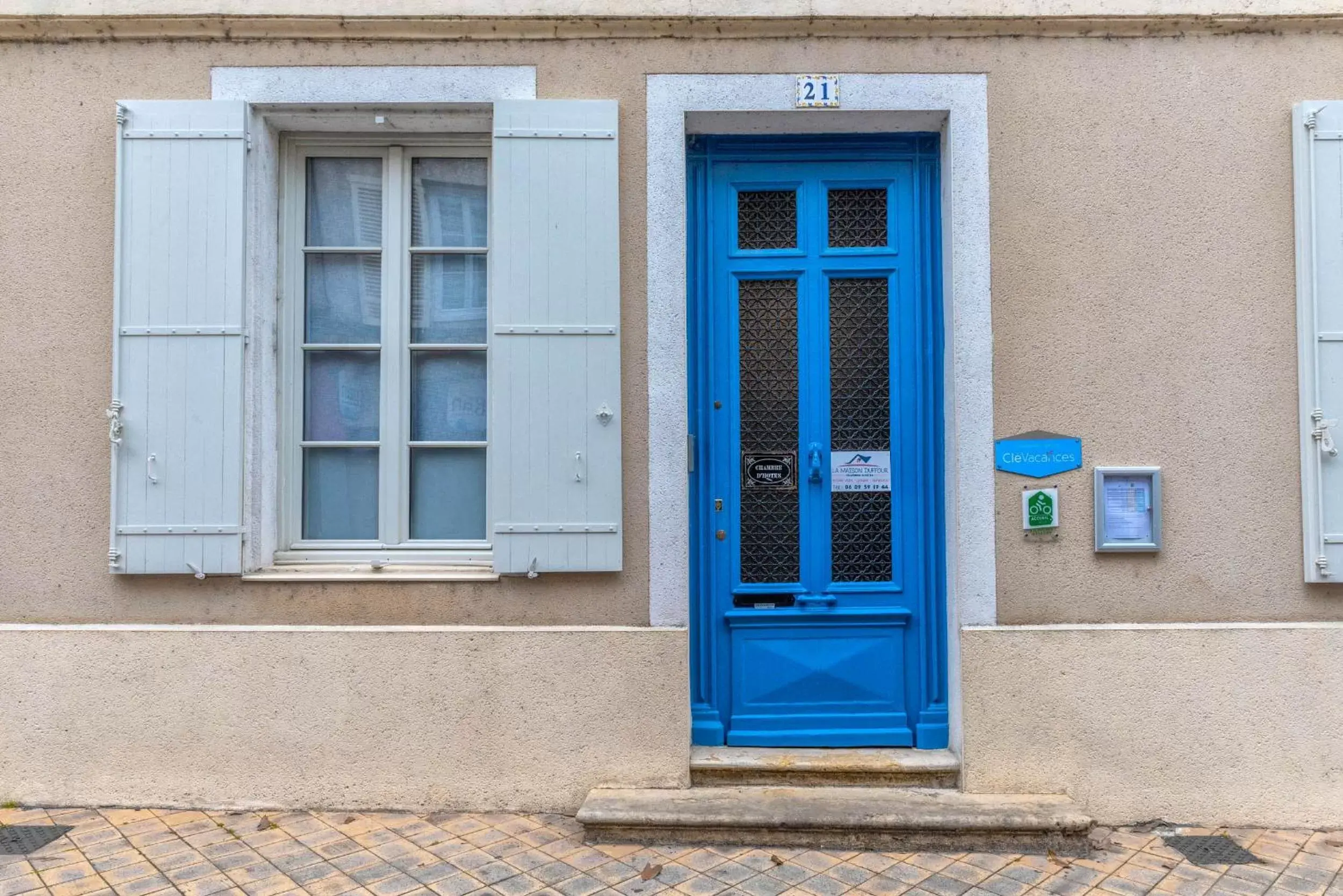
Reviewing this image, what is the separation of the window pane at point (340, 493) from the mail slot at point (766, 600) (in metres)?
1.66

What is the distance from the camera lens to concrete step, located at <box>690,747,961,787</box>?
3.65 meters

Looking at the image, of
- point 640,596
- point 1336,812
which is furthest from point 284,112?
point 1336,812

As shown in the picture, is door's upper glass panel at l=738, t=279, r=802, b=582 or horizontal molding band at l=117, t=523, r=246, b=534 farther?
door's upper glass panel at l=738, t=279, r=802, b=582

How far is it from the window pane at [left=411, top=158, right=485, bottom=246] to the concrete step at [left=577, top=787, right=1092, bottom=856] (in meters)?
2.51

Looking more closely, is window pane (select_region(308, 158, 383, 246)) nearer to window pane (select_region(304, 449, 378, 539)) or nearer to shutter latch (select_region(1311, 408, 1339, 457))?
window pane (select_region(304, 449, 378, 539))

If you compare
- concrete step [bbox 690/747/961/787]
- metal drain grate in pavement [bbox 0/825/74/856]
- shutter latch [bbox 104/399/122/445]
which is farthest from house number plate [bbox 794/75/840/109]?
metal drain grate in pavement [bbox 0/825/74/856]

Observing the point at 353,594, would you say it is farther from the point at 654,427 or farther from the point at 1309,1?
the point at 1309,1

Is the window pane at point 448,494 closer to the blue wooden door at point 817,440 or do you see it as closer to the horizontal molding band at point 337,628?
the horizontal molding band at point 337,628

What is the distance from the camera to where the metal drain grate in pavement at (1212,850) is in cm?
327

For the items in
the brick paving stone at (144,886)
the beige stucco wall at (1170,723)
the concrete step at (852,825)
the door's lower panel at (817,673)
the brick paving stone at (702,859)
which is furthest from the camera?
the door's lower panel at (817,673)

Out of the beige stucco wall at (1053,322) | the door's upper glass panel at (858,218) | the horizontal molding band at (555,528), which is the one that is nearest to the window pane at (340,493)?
the beige stucco wall at (1053,322)

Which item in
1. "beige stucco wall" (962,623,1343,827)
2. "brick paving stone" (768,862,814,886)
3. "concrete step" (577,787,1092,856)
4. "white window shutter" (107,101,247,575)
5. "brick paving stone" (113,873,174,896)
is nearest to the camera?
"brick paving stone" (113,873,174,896)

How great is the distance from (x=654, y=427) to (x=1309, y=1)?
324 centimetres

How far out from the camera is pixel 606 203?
369 centimetres
